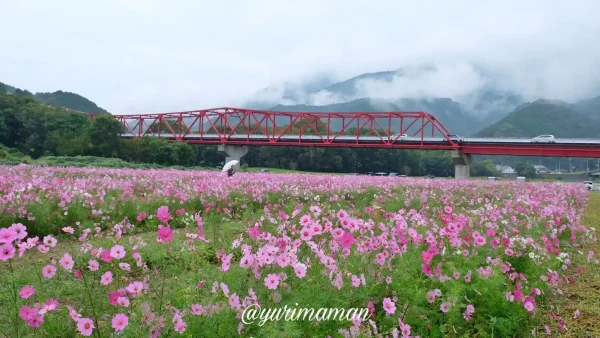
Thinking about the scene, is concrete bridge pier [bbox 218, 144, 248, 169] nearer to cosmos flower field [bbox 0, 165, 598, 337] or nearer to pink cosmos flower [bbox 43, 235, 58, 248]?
cosmos flower field [bbox 0, 165, 598, 337]

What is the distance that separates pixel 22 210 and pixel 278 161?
199ft

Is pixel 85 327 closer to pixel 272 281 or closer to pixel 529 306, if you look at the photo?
Answer: pixel 272 281

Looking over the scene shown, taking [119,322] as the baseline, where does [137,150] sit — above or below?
below

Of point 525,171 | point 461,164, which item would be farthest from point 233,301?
point 525,171

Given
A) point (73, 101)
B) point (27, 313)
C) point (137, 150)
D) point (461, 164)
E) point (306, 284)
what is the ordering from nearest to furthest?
point (27, 313) < point (306, 284) < point (137, 150) < point (461, 164) < point (73, 101)

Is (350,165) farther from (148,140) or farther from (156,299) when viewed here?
(156,299)

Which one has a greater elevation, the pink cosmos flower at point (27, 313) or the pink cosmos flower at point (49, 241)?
the pink cosmos flower at point (49, 241)

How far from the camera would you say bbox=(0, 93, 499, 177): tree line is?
4038 centimetres

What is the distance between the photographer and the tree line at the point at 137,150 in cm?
4038

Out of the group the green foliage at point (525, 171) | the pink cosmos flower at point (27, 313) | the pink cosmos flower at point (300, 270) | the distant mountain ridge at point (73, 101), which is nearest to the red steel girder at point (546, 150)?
the pink cosmos flower at point (300, 270)

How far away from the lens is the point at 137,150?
41281 millimetres

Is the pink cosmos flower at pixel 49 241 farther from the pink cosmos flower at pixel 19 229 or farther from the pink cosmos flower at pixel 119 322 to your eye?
the pink cosmos flower at pixel 119 322

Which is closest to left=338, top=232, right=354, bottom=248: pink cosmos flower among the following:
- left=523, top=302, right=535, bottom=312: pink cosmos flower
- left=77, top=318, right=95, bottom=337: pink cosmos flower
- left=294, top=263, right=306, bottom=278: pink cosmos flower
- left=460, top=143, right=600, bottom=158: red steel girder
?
left=294, top=263, right=306, bottom=278: pink cosmos flower

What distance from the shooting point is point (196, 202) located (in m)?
7.66
